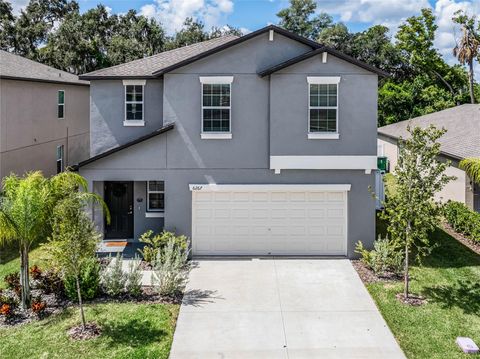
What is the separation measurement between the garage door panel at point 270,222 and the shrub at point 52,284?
484 centimetres

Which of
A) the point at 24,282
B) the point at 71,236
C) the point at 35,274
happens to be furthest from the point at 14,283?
the point at 71,236

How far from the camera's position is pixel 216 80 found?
15320 mm

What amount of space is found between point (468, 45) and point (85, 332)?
4092cm

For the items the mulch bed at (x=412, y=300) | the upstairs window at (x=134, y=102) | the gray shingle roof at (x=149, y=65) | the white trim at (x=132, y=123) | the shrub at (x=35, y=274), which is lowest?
the mulch bed at (x=412, y=300)

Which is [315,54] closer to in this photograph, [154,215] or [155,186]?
[155,186]

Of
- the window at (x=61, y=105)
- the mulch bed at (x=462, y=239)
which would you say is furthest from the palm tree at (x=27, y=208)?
the window at (x=61, y=105)

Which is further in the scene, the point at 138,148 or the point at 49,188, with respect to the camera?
the point at 138,148

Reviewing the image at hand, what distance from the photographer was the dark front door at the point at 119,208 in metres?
17.3

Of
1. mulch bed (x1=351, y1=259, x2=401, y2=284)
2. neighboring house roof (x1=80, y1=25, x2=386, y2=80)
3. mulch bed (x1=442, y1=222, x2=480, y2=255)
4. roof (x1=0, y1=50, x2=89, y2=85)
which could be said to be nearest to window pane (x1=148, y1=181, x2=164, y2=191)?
neighboring house roof (x1=80, y1=25, x2=386, y2=80)

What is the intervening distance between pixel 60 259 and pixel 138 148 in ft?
20.0

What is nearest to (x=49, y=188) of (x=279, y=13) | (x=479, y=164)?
(x=479, y=164)

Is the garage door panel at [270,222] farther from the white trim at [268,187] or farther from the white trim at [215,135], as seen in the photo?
the white trim at [215,135]

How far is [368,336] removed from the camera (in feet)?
32.7

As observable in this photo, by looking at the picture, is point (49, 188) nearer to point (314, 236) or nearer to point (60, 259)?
point (60, 259)
